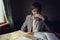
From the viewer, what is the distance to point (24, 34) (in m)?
1.18

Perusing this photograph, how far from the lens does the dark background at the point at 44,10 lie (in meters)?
1.10

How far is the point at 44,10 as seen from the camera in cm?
111

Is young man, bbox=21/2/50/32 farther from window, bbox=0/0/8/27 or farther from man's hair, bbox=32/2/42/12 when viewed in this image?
window, bbox=0/0/8/27

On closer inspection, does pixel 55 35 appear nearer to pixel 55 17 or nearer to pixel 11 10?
pixel 55 17

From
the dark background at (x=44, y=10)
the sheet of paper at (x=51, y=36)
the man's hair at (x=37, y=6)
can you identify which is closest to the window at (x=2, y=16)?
the dark background at (x=44, y=10)

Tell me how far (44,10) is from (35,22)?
13 cm

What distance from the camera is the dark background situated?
3.60 ft

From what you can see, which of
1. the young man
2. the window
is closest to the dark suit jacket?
the young man

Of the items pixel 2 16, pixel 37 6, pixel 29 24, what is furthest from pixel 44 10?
pixel 2 16

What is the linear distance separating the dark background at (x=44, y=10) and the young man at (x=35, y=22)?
0.04m

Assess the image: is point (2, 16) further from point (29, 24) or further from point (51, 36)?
point (51, 36)

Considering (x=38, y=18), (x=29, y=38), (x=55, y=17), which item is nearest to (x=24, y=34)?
(x=29, y=38)

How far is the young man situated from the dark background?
0.04 m

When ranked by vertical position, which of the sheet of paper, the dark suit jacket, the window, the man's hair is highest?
the man's hair
